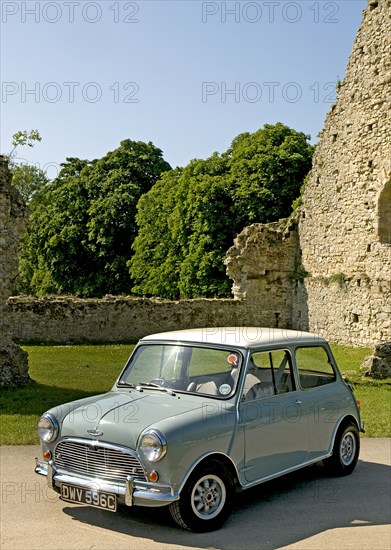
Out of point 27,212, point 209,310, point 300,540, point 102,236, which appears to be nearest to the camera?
point 300,540

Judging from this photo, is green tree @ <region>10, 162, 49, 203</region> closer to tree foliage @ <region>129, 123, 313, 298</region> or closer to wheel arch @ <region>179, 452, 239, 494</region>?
tree foliage @ <region>129, 123, 313, 298</region>

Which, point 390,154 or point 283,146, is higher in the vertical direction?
point 283,146

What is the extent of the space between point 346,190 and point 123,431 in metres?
18.2

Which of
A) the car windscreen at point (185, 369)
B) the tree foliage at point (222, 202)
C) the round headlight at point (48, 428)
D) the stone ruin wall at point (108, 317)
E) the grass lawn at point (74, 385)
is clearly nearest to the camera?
the round headlight at point (48, 428)

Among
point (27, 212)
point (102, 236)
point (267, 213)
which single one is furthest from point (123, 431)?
point (102, 236)

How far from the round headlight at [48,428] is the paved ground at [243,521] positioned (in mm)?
709

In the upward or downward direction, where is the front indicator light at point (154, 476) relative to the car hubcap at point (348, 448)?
upward

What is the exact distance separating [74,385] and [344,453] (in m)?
7.54

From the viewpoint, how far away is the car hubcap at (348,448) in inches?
313

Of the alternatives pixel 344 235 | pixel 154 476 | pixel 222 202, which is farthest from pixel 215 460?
pixel 222 202

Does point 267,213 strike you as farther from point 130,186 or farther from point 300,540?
point 300,540

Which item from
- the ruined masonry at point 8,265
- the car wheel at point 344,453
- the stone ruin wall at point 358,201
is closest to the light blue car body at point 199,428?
the car wheel at point 344,453

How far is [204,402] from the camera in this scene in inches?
265

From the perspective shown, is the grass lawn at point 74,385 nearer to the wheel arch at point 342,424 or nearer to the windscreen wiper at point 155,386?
the wheel arch at point 342,424
